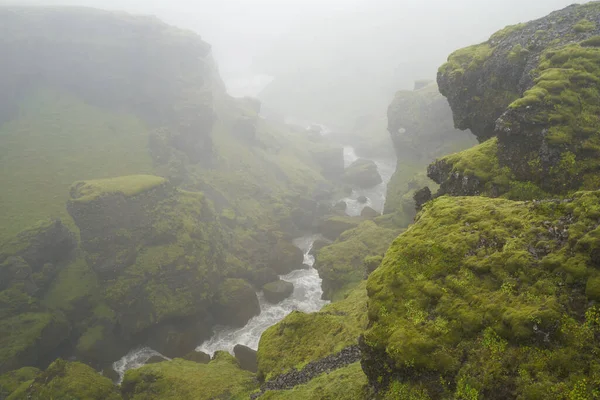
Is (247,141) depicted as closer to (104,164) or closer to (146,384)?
(104,164)

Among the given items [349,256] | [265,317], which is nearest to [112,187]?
[265,317]

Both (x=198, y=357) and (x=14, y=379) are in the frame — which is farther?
(x=198, y=357)

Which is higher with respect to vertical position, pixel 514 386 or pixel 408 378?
pixel 514 386

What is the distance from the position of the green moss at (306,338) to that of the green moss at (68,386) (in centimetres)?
1662

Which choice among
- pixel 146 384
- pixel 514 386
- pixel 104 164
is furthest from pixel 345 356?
pixel 104 164

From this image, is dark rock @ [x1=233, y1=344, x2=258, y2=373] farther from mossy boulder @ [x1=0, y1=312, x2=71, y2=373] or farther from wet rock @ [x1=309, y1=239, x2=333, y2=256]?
mossy boulder @ [x1=0, y1=312, x2=71, y2=373]

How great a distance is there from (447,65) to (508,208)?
2457 cm

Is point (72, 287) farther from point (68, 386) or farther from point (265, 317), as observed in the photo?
point (265, 317)

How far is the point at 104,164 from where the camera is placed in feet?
237

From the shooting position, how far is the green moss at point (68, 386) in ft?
101

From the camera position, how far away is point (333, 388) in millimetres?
21031

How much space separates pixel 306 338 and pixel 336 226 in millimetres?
41228

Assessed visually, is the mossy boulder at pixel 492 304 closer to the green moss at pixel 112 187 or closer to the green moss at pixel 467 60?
the green moss at pixel 467 60

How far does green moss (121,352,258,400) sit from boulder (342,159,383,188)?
70.0 m
